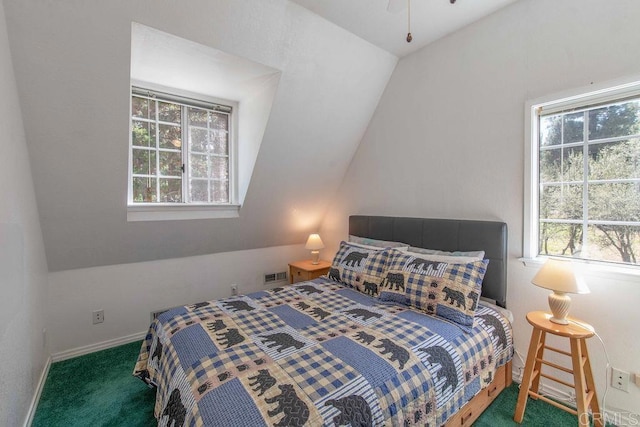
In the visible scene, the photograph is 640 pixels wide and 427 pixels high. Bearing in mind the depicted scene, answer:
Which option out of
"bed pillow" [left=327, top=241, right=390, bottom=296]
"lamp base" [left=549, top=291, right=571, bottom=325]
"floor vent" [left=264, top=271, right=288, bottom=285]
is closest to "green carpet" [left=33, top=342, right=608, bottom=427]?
"lamp base" [left=549, top=291, right=571, bottom=325]

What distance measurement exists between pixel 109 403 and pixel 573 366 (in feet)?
9.24

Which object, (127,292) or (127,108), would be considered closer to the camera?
(127,108)

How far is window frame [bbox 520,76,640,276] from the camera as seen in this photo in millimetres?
1707

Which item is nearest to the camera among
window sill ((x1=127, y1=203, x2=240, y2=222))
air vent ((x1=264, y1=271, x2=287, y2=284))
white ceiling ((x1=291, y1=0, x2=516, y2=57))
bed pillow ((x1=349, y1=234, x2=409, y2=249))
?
white ceiling ((x1=291, y1=0, x2=516, y2=57))

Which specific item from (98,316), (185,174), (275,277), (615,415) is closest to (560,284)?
(615,415)

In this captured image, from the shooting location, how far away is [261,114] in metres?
2.66

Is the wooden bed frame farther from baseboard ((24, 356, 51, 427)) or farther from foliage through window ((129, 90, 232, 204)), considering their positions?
baseboard ((24, 356, 51, 427))

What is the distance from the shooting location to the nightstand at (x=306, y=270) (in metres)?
3.33

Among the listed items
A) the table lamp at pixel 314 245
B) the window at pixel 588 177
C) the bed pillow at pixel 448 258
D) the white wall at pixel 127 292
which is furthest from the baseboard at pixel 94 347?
the window at pixel 588 177

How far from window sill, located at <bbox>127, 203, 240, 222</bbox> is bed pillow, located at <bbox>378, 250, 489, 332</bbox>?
1771 millimetres

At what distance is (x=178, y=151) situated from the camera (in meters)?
2.87

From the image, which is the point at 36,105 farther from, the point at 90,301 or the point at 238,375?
the point at 238,375

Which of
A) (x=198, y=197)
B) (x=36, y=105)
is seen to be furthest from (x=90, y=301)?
(x=36, y=105)

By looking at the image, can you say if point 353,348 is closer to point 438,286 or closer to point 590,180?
point 438,286
